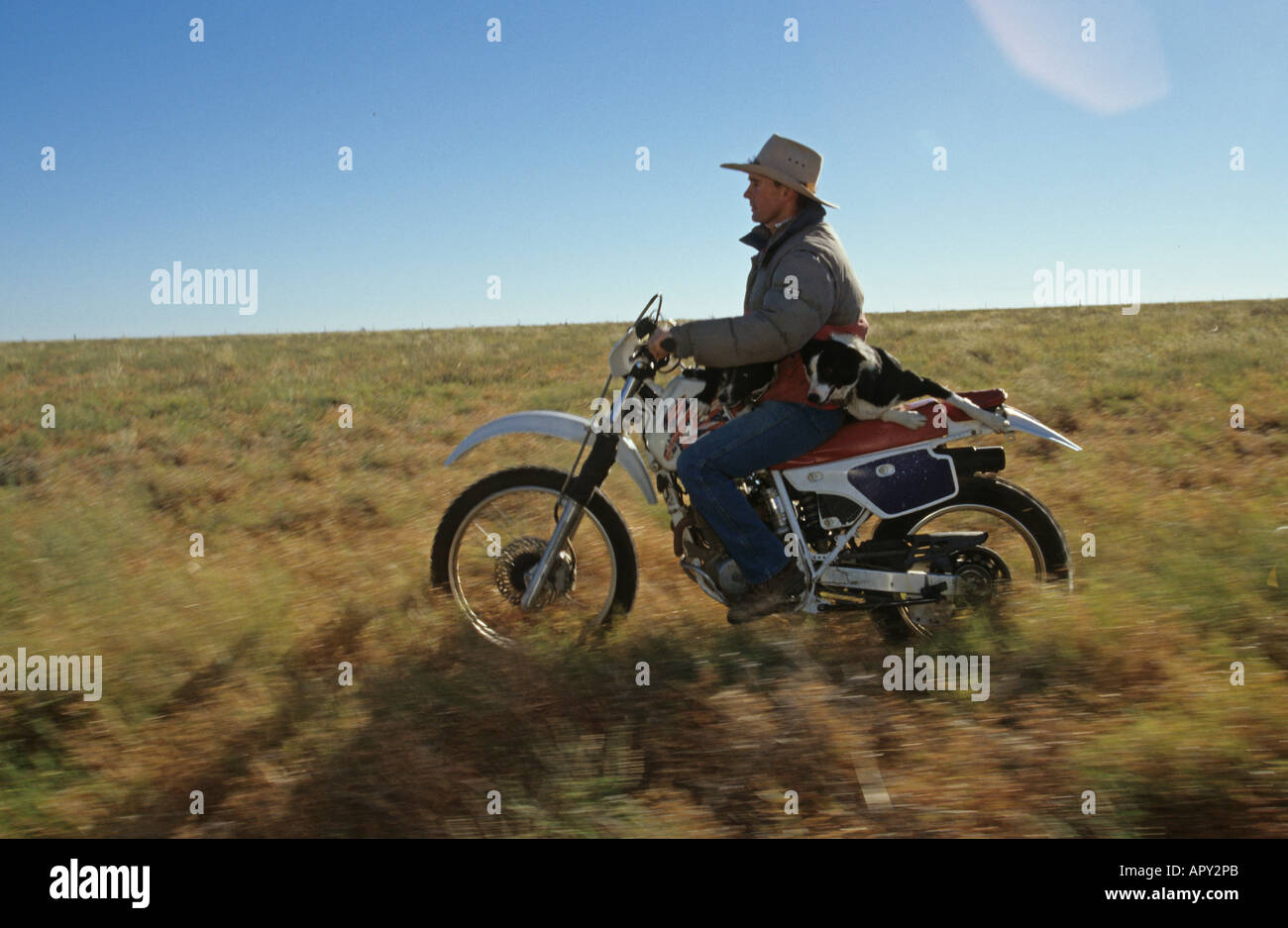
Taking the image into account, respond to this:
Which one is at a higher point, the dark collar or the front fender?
the dark collar

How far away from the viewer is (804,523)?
168 inches

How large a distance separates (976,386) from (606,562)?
11574 mm

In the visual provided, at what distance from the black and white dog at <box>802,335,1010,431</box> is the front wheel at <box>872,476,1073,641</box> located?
0.34m

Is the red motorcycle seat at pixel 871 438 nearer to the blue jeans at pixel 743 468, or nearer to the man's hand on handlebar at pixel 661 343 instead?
the blue jeans at pixel 743 468

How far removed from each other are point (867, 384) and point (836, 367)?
175mm

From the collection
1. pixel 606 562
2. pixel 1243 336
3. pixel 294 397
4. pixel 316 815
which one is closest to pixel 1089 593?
pixel 606 562

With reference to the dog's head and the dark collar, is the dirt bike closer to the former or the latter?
the dog's head

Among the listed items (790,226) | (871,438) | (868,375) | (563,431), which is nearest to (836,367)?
(868,375)

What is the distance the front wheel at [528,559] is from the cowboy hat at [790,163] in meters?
1.66

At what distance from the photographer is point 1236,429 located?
399 inches

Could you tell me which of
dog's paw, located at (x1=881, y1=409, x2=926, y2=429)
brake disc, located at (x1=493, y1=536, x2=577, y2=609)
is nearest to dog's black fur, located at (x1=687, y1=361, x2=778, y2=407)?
dog's paw, located at (x1=881, y1=409, x2=926, y2=429)

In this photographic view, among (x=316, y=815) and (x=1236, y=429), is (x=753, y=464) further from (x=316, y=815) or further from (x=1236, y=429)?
(x=1236, y=429)

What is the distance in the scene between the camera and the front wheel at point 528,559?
432 centimetres

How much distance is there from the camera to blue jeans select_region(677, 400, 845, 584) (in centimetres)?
406
